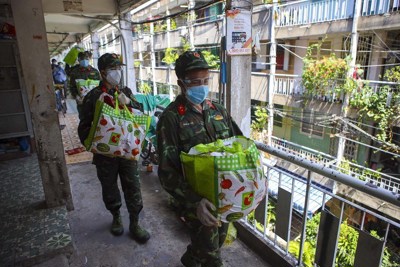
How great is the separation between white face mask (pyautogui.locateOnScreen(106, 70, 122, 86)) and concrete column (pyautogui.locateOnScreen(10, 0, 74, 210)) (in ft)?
2.23

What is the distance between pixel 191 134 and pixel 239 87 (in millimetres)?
1250

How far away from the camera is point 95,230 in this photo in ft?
8.91

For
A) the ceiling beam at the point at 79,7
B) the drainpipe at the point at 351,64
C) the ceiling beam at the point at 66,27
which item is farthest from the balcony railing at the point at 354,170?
the ceiling beam at the point at 66,27

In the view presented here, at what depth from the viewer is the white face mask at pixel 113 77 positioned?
2408 mm

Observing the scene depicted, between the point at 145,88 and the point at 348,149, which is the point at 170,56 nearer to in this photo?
the point at 145,88

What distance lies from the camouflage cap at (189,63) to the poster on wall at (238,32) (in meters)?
0.96

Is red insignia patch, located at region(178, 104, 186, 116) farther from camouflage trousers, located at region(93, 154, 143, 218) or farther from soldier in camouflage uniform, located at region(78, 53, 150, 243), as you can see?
camouflage trousers, located at region(93, 154, 143, 218)

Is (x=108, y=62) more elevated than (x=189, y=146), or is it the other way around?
(x=108, y=62)

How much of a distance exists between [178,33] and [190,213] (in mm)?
13686

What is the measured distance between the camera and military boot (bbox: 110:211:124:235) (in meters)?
2.62

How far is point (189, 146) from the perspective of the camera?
62.1 inches

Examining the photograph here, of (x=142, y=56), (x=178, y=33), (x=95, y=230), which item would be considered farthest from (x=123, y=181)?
(x=142, y=56)

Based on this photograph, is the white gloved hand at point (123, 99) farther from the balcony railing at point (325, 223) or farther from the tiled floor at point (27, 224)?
the tiled floor at point (27, 224)

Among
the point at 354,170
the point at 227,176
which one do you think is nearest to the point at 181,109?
the point at 227,176
